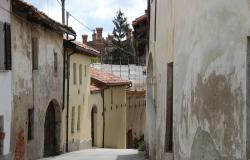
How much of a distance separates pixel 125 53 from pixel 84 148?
5105 cm

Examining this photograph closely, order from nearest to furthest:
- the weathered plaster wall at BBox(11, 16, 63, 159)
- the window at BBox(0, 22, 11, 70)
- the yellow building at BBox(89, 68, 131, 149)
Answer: the window at BBox(0, 22, 11, 70) → the weathered plaster wall at BBox(11, 16, 63, 159) → the yellow building at BBox(89, 68, 131, 149)

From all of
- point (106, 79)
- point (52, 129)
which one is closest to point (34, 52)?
point (52, 129)

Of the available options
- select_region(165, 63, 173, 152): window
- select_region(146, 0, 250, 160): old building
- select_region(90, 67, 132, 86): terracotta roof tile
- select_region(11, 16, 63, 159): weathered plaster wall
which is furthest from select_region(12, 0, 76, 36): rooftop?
select_region(90, 67, 132, 86): terracotta roof tile

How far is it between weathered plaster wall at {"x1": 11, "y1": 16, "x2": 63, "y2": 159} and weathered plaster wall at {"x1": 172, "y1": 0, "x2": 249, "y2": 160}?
8.63 m

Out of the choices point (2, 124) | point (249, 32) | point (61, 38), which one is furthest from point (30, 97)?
point (249, 32)

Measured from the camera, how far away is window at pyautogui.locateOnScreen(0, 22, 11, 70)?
1756 cm

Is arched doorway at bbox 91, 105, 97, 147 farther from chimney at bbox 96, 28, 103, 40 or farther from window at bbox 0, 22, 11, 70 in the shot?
chimney at bbox 96, 28, 103, 40

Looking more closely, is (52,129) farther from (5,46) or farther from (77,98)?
(5,46)

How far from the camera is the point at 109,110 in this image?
4116cm

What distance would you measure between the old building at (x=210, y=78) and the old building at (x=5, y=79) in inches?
235

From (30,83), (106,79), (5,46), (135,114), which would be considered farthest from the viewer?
(135,114)

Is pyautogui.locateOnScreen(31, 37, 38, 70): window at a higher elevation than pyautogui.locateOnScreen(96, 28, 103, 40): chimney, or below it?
below

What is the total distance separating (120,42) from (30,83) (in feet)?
230

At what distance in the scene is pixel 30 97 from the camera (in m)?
21.4
